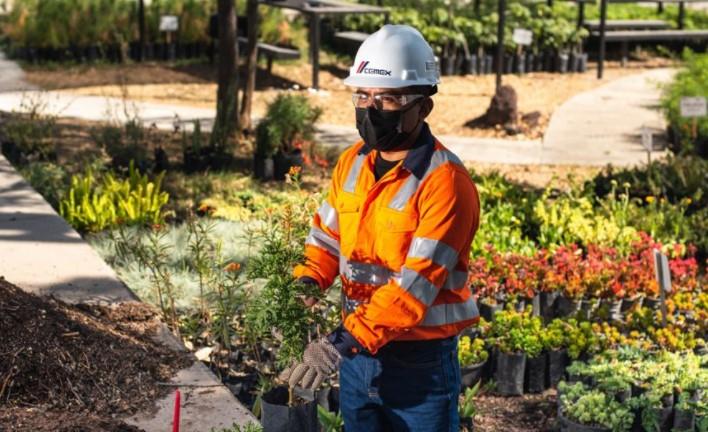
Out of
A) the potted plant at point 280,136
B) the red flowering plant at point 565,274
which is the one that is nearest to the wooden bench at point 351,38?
the potted plant at point 280,136

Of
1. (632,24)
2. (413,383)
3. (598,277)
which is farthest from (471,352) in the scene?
(632,24)

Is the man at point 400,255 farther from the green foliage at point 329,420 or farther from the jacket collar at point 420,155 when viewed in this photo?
the green foliage at point 329,420

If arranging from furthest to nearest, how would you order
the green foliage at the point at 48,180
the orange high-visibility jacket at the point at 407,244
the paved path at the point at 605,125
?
the paved path at the point at 605,125 → the green foliage at the point at 48,180 → the orange high-visibility jacket at the point at 407,244

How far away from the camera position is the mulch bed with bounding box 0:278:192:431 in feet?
17.6

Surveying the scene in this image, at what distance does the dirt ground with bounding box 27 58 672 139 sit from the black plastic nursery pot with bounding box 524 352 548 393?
23.7 ft

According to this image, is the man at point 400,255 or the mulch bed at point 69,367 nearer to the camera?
the man at point 400,255

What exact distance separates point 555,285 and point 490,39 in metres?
10.7

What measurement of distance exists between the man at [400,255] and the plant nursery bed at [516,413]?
83.0 inches

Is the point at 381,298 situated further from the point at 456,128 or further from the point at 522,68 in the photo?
the point at 522,68

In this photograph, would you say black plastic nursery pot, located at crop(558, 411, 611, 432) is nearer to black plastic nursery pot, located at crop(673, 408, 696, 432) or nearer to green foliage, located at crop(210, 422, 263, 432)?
black plastic nursery pot, located at crop(673, 408, 696, 432)

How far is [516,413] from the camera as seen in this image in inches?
262

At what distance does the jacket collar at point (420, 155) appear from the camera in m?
4.21

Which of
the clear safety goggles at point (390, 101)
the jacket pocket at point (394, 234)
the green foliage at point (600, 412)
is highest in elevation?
the clear safety goggles at point (390, 101)

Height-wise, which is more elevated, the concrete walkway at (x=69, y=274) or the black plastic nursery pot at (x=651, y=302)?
the concrete walkway at (x=69, y=274)
